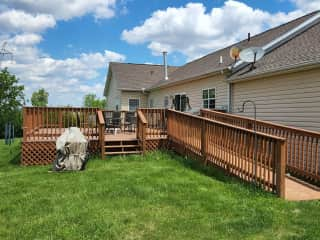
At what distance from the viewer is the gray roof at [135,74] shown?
22.0m

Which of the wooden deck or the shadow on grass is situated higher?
the wooden deck

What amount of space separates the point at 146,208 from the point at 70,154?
3.54m

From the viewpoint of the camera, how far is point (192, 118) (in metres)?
8.34

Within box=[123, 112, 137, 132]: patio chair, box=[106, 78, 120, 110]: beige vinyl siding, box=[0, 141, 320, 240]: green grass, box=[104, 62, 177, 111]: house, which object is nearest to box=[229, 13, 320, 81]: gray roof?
box=[0, 141, 320, 240]: green grass

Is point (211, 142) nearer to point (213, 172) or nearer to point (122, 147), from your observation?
point (213, 172)

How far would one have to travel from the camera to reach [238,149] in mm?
6367

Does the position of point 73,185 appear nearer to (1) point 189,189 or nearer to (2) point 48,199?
(2) point 48,199

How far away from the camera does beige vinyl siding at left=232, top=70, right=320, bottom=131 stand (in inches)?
304

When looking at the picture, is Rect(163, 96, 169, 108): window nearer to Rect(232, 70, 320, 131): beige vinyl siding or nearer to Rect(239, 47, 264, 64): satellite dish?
Rect(232, 70, 320, 131): beige vinyl siding

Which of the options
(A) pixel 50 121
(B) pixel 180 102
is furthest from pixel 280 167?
(B) pixel 180 102

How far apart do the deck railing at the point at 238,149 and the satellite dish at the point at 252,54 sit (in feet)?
9.92

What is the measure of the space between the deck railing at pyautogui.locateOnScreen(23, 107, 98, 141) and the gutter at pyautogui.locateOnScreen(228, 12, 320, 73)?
533cm

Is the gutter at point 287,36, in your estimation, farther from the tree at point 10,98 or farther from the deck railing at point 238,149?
the tree at point 10,98

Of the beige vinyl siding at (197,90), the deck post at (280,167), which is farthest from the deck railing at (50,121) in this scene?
the deck post at (280,167)
